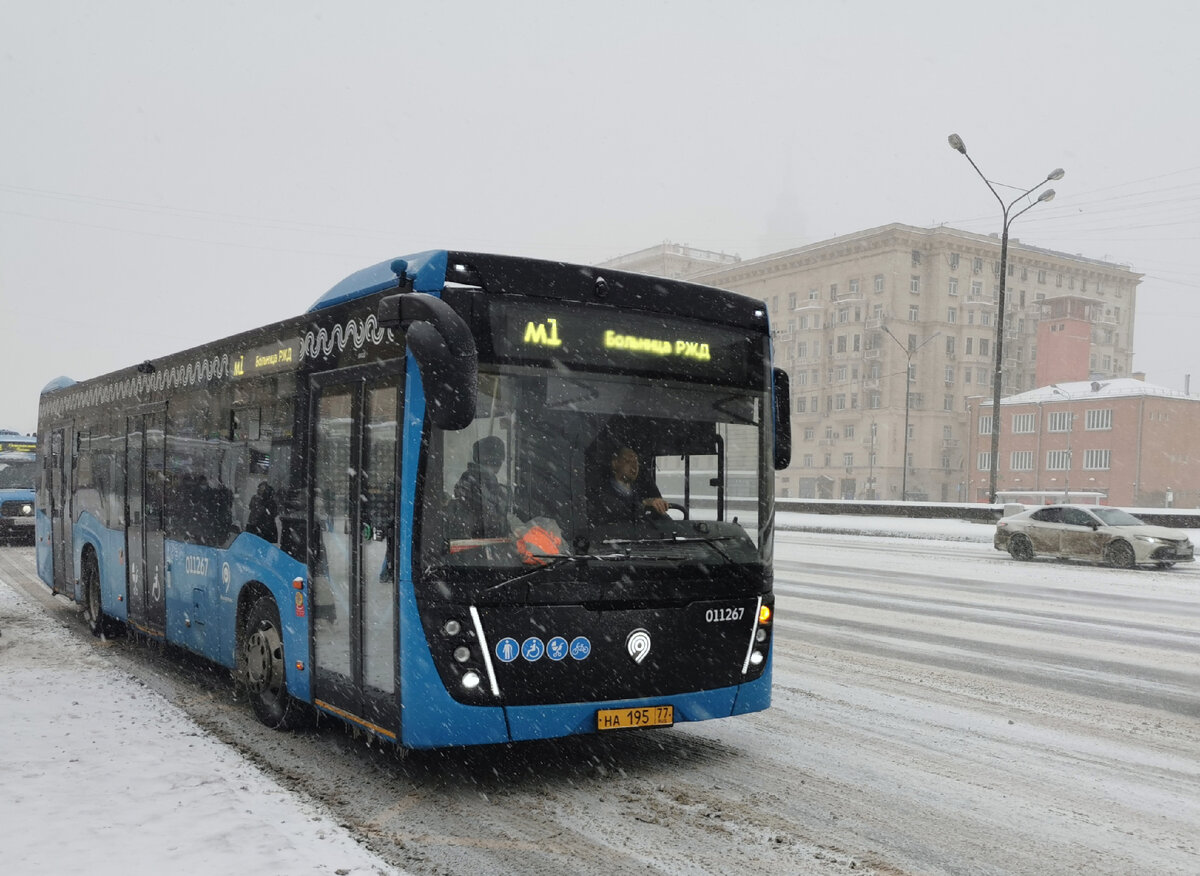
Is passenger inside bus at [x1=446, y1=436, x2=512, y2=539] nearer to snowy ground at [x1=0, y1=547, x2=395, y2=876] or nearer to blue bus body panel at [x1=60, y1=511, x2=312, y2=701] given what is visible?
snowy ground at [x1=0, y1=547, x2=395, y2=876]

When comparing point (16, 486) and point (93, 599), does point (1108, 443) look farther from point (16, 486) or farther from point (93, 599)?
point (93, 599)

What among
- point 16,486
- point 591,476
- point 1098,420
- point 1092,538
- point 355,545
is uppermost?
point 591,476

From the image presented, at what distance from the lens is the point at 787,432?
23.0 ft

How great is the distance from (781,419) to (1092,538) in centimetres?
2016

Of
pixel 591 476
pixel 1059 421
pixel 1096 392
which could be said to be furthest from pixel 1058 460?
pixel 591 476

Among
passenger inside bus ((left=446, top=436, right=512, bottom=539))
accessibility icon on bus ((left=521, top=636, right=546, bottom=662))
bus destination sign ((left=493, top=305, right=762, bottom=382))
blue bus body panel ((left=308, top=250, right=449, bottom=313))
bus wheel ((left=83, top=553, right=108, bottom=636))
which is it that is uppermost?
blue bus body panel ((left=308, top=250, right=449, bottom=313))

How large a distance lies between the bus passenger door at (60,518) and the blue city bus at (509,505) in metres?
6.66

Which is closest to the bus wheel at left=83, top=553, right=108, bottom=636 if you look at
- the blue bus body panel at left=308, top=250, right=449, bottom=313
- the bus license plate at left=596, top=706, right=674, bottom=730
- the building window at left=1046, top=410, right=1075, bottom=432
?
the blue bus body panel at left=308, top=250, right=449, bottom=313

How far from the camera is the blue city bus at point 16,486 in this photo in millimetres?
24828

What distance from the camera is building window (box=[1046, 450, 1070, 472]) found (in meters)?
78.9

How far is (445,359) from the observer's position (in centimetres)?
537

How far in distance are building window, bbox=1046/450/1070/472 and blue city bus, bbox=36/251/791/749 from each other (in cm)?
7869

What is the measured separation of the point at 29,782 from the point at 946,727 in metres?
5.74

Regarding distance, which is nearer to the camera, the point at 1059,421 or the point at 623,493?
the point at 623,493
